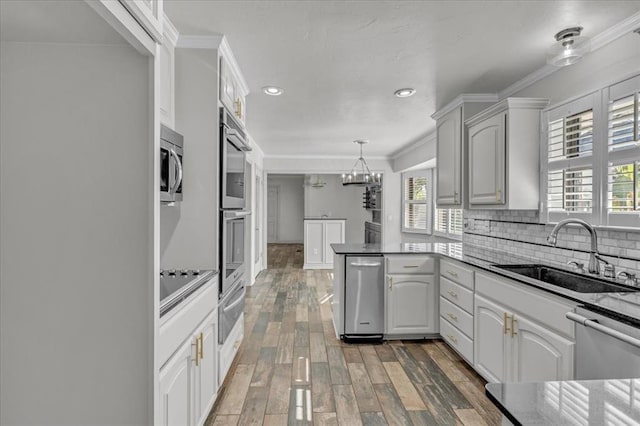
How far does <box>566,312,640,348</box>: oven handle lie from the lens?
1277mm

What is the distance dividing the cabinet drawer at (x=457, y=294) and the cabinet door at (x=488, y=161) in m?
0.75

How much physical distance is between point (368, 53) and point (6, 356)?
8.00 feet

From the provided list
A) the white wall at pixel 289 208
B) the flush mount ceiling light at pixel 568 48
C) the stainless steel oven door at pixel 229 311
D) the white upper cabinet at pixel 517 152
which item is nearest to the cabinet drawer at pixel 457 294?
the white upper cabinet at pixel 517 152

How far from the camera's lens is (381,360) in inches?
116

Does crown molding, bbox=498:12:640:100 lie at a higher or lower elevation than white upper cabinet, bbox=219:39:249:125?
higher

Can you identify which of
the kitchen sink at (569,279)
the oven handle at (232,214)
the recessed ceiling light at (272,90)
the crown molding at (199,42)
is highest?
the recessed ceiling light at (272,90)

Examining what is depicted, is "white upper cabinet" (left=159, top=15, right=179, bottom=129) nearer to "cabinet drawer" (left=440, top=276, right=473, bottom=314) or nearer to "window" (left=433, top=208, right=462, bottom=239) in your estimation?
"cabinet drawer" (left=440, top=276, right=473, bottom=314)

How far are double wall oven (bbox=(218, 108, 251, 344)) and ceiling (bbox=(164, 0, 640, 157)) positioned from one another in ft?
1.81

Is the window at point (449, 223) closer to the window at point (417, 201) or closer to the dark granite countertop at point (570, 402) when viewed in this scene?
the window at point (417, 201)

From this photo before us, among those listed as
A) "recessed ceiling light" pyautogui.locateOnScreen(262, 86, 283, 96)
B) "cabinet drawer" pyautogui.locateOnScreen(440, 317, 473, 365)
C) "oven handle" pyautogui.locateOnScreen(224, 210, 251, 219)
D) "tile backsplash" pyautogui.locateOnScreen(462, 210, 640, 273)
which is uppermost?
"recessed ceiling light" pyautogui.locateOnScreen(262, 86, 283, 96)

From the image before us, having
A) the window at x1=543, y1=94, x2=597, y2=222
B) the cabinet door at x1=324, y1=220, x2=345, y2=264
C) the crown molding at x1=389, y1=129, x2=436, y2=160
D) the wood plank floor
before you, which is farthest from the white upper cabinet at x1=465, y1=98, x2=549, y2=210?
the cabinet door at x1=324, y1=220, x2=345, y2=264

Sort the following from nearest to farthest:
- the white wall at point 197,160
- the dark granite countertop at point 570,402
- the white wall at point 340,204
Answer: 1. the dark granite countertop at point 570,402
2. the white wall at point 197,160
3. the white wall at point 340,204

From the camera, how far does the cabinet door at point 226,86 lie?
2.34 metres

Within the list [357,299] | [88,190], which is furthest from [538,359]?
[88,190]
